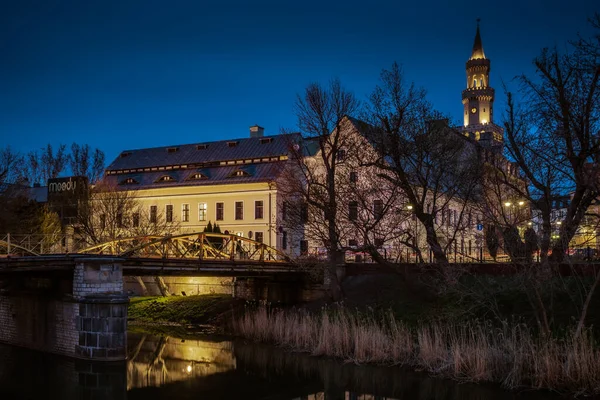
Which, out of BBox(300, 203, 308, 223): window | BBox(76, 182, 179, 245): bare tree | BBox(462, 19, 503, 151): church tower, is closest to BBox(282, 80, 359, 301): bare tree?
BBox(300, 203, 308, 223): window

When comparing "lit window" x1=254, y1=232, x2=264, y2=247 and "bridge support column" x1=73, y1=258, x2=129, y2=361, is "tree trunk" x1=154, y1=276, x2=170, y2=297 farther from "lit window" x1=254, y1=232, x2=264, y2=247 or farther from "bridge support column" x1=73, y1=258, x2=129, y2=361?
"bridge support column" x1=73, y1=258, x2=129, y2=361

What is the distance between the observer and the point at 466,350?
19531 millimetres

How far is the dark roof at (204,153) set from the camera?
5366 cm

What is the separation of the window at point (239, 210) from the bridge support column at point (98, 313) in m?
27.9

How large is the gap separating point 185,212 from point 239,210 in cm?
493

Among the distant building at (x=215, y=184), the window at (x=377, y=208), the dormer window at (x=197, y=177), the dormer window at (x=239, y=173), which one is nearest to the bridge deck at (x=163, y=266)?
the window at (x=377, y=208)

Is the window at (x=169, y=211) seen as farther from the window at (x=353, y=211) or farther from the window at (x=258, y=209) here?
the window at (x=353, y=211)

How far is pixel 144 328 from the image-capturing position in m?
34.6

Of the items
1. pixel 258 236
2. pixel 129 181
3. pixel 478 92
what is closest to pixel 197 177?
pixel 129 181

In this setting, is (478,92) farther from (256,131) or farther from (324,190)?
(324,190)

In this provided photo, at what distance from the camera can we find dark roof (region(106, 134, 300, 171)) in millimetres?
53656

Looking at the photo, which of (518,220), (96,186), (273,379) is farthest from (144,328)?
(518,220)

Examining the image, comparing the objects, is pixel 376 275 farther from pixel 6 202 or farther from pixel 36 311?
pixel 6 202

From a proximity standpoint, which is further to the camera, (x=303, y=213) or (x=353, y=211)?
(x=303, y=213)
